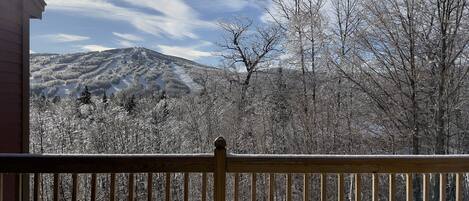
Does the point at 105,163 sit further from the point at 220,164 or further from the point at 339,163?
the point at 339,163

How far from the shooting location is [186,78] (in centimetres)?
1877

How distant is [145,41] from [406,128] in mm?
13357

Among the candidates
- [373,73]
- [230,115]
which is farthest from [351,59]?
[230,115]

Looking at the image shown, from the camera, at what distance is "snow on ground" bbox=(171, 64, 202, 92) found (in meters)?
16.9

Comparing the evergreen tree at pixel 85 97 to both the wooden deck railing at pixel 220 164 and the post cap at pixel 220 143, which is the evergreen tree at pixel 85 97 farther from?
the post cap at pixel 220 143

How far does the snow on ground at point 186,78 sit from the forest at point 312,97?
0.78 meters

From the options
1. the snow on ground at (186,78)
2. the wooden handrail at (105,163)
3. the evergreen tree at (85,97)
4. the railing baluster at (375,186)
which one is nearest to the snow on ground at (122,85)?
the evergreen tree at (85,97)

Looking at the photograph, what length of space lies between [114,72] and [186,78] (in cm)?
408

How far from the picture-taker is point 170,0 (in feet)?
51.9

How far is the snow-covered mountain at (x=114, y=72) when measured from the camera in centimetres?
1744

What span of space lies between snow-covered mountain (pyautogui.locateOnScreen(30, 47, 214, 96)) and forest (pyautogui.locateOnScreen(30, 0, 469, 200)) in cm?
130

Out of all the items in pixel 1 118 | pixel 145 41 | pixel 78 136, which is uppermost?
pixel 145 41

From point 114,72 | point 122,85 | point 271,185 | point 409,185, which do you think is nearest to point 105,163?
point 271,185

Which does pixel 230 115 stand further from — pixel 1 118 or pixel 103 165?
pixel 103 165
